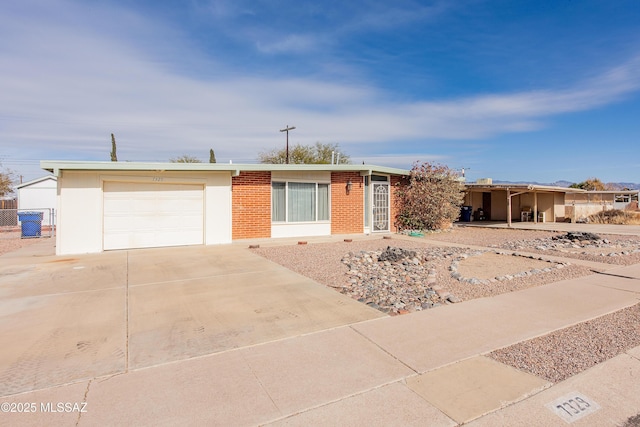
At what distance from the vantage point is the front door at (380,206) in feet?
52.4

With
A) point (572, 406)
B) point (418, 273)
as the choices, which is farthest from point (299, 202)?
point (572, 406)

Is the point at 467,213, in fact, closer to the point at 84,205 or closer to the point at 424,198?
the point at 424,198

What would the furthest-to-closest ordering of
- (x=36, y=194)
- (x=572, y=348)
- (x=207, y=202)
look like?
(x=36, y=194) < (x=207, y=202) < (x=572, y=348)

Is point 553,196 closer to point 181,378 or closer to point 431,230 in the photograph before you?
point 431,230

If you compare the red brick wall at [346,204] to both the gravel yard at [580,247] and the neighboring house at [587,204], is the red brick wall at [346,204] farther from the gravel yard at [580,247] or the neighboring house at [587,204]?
the neighboring house at [587,204]

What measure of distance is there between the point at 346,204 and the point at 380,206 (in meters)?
1.80

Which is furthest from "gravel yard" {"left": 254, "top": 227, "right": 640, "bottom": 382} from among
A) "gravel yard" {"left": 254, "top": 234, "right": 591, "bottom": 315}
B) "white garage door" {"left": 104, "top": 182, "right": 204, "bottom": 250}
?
"white garage door" {"left": 104, "top": 182, "right": 204, "bottom": 250}

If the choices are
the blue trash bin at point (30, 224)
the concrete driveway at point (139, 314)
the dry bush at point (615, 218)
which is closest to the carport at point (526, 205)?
the dry bush at point (615, 218)

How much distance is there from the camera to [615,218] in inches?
921

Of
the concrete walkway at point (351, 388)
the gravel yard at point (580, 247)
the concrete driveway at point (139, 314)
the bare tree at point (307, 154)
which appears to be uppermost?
the bare tree at point (307, 154)

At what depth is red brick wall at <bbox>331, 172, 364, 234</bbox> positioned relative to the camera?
15133mm

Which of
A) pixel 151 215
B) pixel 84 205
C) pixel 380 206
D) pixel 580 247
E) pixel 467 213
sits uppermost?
pixel 380 206

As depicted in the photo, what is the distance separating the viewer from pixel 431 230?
16.9 m

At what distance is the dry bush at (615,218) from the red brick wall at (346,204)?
18414mm
